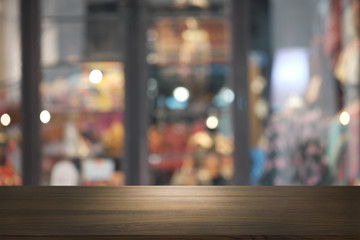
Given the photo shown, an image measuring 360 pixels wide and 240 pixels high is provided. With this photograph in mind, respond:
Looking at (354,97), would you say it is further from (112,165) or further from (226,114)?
(112,165)

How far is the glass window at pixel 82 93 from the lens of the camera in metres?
3.85

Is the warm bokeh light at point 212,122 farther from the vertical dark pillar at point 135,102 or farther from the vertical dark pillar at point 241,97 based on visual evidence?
the vertical dark pillar at point 135,102

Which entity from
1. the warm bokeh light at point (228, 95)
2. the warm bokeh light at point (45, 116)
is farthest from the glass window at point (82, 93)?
the warm bokeh light at point (228, 95)

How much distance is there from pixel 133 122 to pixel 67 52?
2.13 feet

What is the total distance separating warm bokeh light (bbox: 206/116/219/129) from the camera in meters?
3.84

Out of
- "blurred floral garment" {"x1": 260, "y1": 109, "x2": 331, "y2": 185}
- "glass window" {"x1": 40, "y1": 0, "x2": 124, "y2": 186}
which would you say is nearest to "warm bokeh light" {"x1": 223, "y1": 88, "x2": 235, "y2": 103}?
"blurred floral garment" {"x1": 260, "y1": 109, "x2": 331, "y2": 185}

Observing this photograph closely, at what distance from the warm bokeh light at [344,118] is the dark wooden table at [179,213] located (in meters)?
3.36

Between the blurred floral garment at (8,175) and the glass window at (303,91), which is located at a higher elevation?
the glass window at (303,91)

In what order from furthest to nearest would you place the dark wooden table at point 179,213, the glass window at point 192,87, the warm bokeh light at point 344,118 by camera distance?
1. the glass window at point 192,87
2. the warm bokeh light at point 344,118
3. the dark wooden table at point 179,213

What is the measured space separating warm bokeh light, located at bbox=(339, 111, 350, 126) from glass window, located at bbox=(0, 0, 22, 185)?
2009mm

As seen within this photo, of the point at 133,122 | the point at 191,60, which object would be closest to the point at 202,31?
the point at 191,60

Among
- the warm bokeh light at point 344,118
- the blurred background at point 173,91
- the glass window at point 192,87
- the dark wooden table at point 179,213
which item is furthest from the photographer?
the glass window at point 192,87

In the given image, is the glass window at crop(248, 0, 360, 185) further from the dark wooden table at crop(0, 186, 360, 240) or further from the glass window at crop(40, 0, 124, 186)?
the dark wooden table at crop(0, 186, 360, 240)

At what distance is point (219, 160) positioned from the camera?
3834 millimetres
